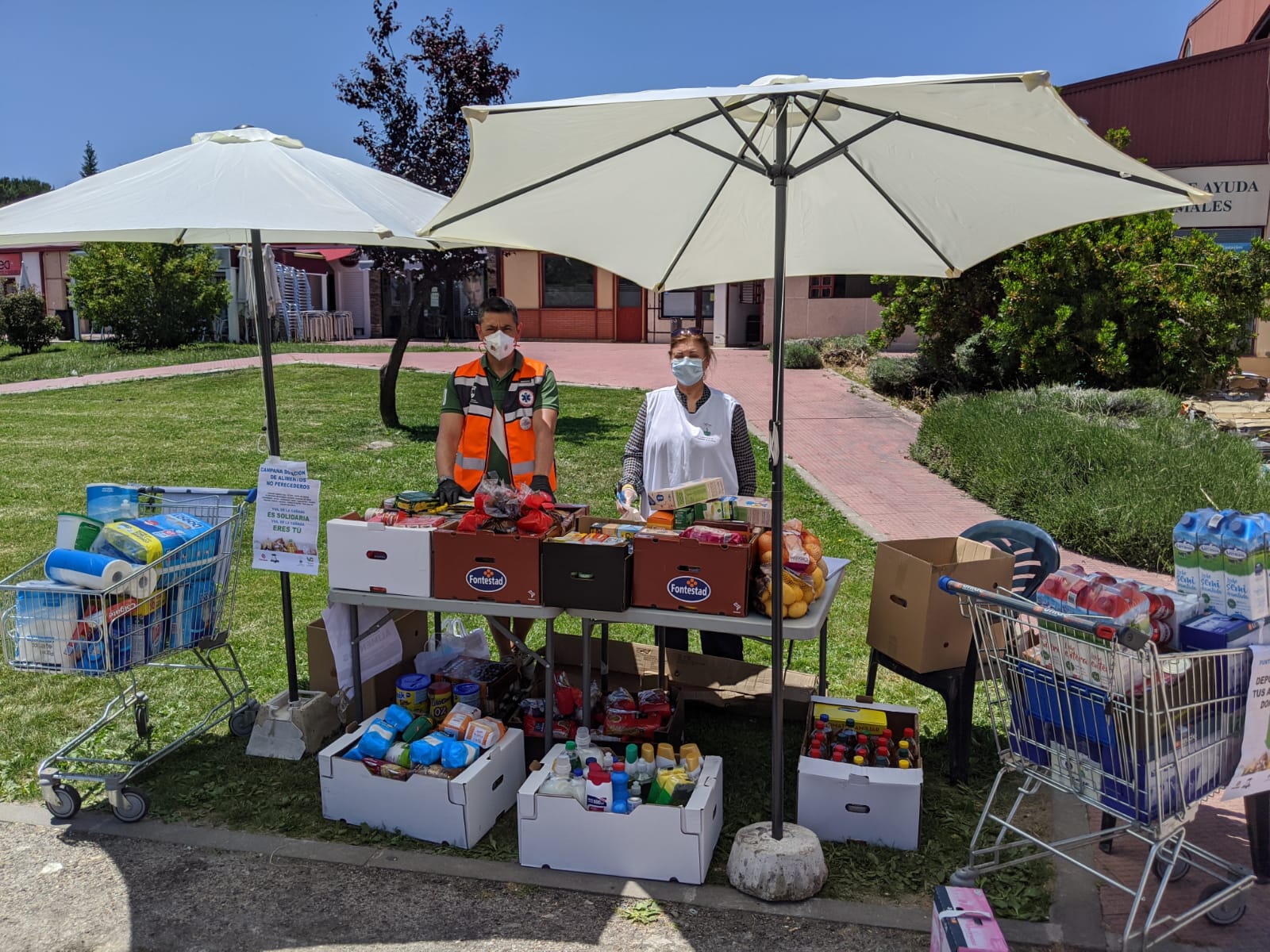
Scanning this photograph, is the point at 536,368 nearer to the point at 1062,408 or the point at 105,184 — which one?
the point at 105,184

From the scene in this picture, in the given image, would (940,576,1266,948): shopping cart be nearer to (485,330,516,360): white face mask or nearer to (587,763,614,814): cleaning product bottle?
(587,763,614,814): cleaning product bottle

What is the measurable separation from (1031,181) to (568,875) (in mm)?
3216

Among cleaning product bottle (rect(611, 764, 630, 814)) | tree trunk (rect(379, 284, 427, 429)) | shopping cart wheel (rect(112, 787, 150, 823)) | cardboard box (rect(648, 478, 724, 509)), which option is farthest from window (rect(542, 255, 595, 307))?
cleaning product bottle (rect(611, 764, 630, 814))

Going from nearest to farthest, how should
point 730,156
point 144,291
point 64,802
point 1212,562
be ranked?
point 1212,562
point 730,156
point 64,802
point 144,291

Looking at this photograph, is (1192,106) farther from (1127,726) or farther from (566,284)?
(1127,726)

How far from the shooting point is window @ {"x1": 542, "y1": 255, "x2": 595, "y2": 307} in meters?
29.8

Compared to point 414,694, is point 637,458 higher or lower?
higher

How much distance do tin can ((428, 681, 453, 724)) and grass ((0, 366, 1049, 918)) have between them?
1.94ft

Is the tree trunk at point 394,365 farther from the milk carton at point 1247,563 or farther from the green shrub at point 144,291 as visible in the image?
the green shrub at point 144,291

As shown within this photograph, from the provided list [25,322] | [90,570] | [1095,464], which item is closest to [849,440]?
[1095,464]

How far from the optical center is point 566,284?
3000 cm

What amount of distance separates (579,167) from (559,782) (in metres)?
2.34

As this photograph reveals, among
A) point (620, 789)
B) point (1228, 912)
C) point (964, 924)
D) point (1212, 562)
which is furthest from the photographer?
point (620, 789)

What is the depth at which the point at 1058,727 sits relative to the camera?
11.2 feet
